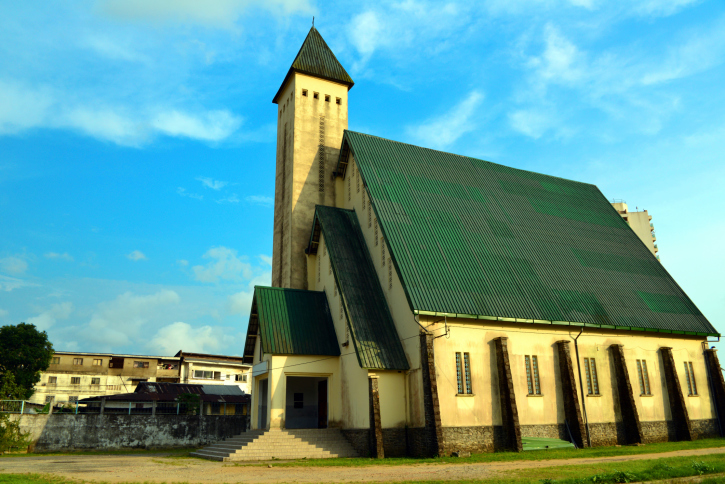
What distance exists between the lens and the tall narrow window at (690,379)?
30516 millimetres

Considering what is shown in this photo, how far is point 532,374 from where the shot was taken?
2589cm

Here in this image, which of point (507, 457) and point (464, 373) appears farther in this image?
point (464, 373)

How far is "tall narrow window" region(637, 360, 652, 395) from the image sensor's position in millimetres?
28828

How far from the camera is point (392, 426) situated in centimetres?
2342

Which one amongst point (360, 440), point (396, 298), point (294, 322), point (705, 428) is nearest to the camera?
point (360, 440)

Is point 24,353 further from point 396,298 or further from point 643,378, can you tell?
point 643,378

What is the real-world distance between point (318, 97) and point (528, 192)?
54.4 feet

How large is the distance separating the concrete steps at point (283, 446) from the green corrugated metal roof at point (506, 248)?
292 inches

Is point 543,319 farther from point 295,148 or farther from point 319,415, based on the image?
point 295,148

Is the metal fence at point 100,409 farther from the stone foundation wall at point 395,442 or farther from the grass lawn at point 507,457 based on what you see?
the stone foundation wall at point 395,442

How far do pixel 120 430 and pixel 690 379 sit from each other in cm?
3418

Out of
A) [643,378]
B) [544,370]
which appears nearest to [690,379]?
[643,378]

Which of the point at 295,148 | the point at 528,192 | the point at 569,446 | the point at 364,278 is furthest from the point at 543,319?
the point at 295,148

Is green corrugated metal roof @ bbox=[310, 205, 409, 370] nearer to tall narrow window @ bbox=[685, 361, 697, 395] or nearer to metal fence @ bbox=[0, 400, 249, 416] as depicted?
metal fence @ bbox=[0, 400, 249, 416]
